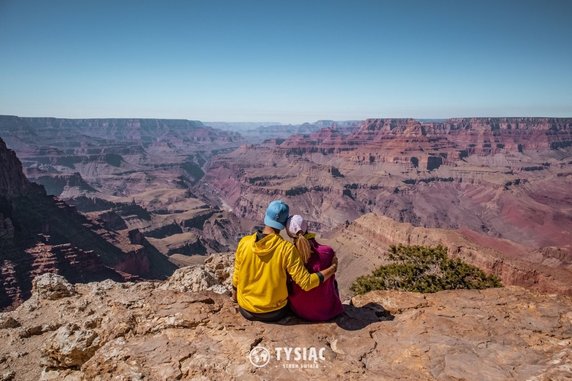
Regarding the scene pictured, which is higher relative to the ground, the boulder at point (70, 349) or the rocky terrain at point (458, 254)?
the boulder at point (70, 349)

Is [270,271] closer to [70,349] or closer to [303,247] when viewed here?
[303,247]

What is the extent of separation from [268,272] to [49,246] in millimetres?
49402

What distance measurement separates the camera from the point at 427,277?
1731 centimetres

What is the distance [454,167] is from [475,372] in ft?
573

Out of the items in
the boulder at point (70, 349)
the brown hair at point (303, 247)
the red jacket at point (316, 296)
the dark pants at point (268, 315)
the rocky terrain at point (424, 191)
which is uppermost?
the brown hair at point (303, 247)

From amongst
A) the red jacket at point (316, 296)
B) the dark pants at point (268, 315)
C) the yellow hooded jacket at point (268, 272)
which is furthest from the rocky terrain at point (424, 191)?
the yellow hooded jacket at point (268, 272)

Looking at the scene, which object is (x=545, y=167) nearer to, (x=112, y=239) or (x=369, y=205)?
(x=369, y=205)

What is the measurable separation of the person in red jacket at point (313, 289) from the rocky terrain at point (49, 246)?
41.5 metres

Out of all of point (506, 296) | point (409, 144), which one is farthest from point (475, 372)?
point (409, 144)

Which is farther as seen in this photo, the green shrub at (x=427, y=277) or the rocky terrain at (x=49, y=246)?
the rocky terrain at (x=49, y=246)

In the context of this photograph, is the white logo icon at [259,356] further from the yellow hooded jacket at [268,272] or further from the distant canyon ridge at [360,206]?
the distant canyon ridge at [360,206]

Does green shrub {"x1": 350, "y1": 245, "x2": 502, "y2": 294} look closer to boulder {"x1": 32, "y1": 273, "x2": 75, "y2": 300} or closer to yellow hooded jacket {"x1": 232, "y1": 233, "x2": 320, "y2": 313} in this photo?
yellow hooded jacket {"x1": 232, "y1": 233, "x2": 320, "y2": 313}

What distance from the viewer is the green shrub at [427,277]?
1681 cm

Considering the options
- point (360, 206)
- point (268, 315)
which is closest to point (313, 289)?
point (268, 315)
